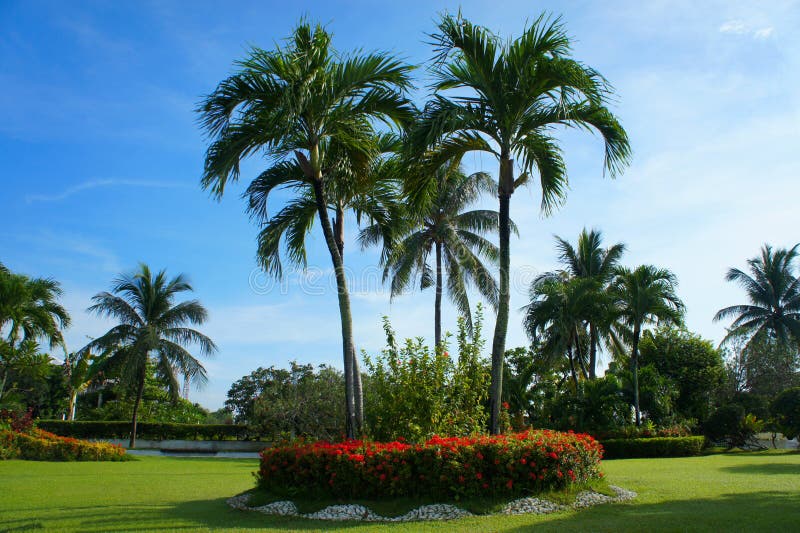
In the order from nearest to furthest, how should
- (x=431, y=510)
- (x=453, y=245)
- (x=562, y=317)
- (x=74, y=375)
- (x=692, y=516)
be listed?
1. (x=692, y=516)
2. (x=431, y=510)
3. (x=453, y=245)
4. (x=562, y=317)
5. (x=74, y=375)

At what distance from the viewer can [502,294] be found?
1068 centimetres

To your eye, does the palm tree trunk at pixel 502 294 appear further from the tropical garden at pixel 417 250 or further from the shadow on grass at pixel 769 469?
the shadow on grass at pixel 769 469

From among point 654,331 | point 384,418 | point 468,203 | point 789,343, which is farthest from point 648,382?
point 384,418

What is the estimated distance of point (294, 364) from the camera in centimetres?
4016

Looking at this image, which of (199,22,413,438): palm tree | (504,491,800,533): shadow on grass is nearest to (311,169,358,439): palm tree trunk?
(199,22,413,438): palm tree

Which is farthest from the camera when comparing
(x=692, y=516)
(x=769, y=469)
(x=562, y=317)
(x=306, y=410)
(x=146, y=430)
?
(x=146, y=430)

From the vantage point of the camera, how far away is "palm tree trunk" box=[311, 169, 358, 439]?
1101 centimetres

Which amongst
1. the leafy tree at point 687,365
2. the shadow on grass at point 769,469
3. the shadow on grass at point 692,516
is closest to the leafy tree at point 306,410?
the leafy tree at point 687,365

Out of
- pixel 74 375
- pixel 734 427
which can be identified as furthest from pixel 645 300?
pixel 74 375

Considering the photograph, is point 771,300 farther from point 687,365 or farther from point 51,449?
point 51,449

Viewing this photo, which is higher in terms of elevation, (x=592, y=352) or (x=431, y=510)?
(x=592, y=352)

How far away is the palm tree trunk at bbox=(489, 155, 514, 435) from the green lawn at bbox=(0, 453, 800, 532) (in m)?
2.42

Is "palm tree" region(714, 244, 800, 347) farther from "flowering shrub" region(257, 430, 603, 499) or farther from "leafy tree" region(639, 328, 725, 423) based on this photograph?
"flowering shrub" region(257, 430, 603, 499)

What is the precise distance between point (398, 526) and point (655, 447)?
64.7 feet
